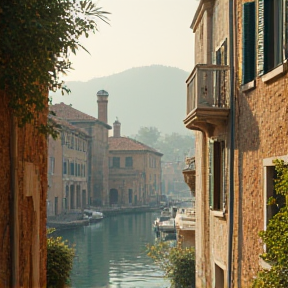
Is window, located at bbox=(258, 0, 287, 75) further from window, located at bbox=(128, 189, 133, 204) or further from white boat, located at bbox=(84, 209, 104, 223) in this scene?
window, located at bbox=(128, 189, 133, 204)

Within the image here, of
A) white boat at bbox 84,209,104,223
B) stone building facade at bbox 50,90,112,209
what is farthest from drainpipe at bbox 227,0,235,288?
stone building facade at bbox 50,90,112,209

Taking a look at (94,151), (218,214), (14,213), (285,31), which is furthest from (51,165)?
(285,31)

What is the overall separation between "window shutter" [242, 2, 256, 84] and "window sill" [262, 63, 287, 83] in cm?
88

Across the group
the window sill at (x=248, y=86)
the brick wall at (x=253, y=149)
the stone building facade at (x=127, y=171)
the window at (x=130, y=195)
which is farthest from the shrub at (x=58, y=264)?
the window at (x=130, y=195)

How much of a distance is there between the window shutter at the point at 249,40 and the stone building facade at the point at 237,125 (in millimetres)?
15

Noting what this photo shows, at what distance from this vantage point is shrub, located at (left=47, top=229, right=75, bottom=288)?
1236 cm

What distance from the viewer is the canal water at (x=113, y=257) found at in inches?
1139

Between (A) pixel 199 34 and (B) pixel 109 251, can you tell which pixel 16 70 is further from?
(B) pixel 109 251

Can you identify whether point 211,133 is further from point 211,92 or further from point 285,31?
point 285,31

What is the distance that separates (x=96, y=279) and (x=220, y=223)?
18.1m

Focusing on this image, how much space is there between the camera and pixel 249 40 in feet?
34.4

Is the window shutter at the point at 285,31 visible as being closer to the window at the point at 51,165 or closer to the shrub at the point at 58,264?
the shrub at the point at 58,264

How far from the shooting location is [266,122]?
9.86 metres

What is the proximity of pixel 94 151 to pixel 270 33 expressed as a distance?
64.9 meters
